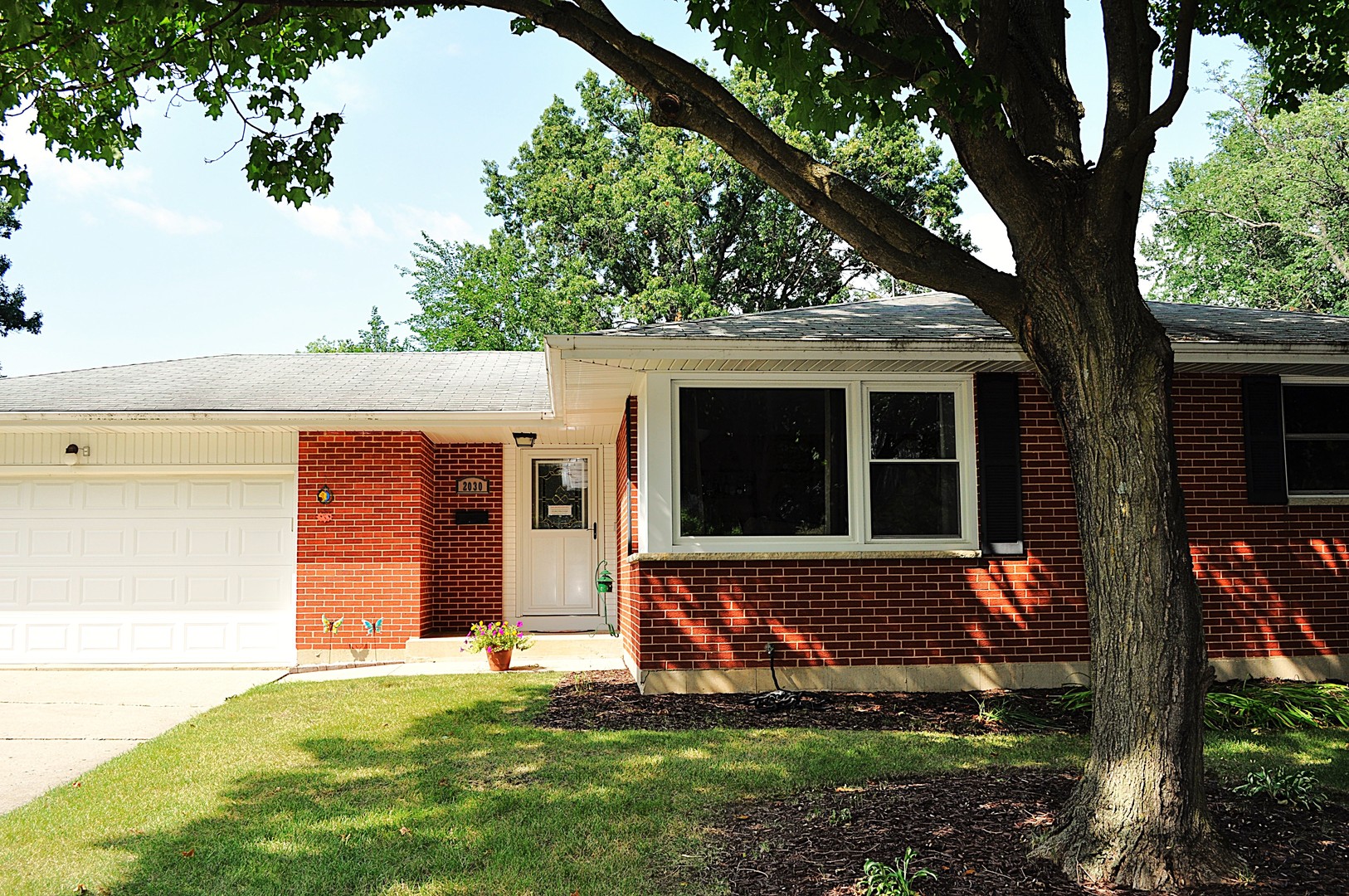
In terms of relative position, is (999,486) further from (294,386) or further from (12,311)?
(12,311)

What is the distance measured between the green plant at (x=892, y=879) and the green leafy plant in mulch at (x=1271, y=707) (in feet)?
12.7

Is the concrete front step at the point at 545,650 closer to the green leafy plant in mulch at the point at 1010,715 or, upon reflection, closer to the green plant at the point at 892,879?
the green leafy plant in mulch at the point at 1010,715

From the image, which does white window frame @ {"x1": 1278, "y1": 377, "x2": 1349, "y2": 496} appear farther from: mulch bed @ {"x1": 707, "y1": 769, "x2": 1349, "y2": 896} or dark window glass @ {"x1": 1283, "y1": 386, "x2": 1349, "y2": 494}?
mulch bed @ {"x1": 707, "y1": 769, "x2": 1349, "y2": 896}

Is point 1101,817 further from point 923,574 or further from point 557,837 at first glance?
point 923,574

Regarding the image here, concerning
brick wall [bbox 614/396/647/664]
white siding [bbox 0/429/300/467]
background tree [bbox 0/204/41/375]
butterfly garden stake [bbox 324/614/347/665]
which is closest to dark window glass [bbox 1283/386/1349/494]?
brick wall [bbox 614/396/647/664]

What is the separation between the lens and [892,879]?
364 cm

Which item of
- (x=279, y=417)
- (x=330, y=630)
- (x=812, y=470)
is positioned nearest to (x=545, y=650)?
(x=330, y=630)

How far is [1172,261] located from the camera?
30656mm

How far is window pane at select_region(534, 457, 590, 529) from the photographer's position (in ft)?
42.9

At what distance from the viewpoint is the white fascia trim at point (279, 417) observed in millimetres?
10383

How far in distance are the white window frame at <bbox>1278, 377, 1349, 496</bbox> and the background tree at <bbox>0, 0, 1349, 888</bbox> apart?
522 cm

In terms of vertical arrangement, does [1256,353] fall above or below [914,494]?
above

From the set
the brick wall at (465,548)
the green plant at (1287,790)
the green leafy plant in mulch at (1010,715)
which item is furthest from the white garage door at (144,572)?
the green plant at (1287,790)

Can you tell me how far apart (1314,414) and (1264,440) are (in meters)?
0.61
